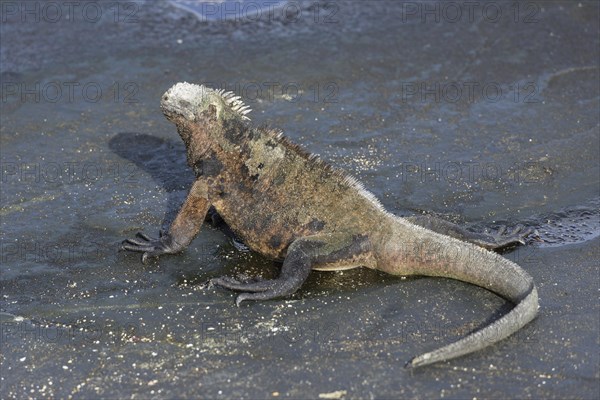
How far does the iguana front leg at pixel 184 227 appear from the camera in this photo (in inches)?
230

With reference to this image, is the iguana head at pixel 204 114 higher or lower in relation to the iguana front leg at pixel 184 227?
higher

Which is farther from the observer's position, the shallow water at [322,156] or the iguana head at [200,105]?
the iguana head at [200,105]

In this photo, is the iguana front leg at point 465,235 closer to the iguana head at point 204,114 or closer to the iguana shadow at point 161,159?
the iguana head at point 204,114

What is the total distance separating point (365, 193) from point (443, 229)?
1.91 ft

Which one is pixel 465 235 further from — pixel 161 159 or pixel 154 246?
pixel 161 159

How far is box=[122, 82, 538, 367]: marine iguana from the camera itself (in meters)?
5.31

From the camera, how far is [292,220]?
18.7ft

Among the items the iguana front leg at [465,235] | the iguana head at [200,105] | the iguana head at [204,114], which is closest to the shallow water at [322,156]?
the iguana front leg at [465,235]

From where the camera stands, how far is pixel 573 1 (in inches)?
404

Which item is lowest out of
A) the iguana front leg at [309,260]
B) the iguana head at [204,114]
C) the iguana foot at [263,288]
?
the iguana foot at [263,288]

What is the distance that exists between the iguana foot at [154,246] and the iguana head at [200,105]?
2.76ft

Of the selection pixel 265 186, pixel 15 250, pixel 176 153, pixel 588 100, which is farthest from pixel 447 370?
pixel 588 100

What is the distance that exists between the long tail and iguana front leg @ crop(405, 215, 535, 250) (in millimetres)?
266

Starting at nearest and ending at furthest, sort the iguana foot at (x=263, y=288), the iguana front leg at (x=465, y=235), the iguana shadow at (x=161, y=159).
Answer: the iguana foot at (x=263, y=288)
the iguana front leg at (x=465, y=235)
the iguana shadow at (x=161, y=159)
